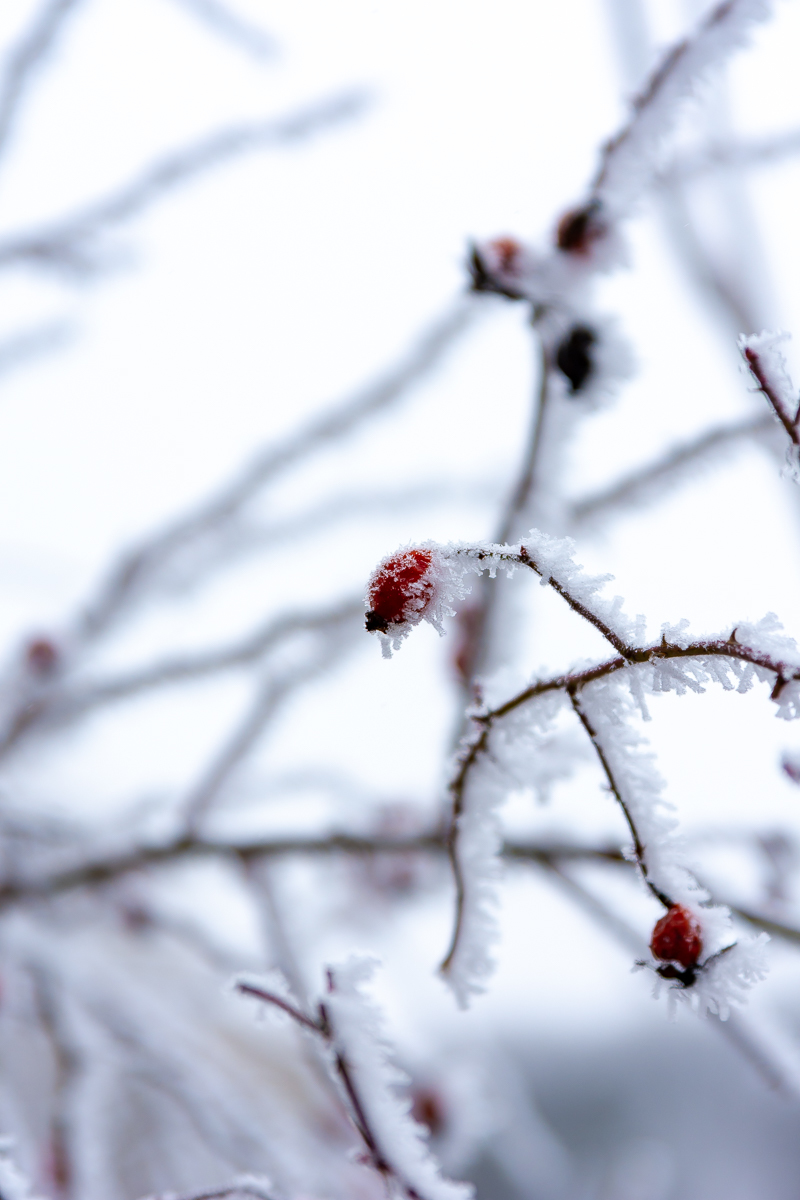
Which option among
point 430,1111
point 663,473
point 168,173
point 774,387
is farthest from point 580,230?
point 430,1111

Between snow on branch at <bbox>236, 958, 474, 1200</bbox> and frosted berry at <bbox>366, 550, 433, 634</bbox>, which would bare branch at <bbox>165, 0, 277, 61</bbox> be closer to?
frosted berry at <bbox>366, 550, 433, 634</bbox>

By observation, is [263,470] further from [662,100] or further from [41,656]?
[662,100]

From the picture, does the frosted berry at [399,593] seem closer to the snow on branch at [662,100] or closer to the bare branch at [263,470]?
the snow on branch at [662,100]

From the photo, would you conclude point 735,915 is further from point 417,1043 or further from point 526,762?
point 417,1043

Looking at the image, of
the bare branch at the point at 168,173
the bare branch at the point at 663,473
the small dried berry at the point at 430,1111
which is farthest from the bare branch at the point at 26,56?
the small dried berry at the point at 430,1111

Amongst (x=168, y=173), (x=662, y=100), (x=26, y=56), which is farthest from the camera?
(x=168, y=173)

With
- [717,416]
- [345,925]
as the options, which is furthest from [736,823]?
[345,925]
